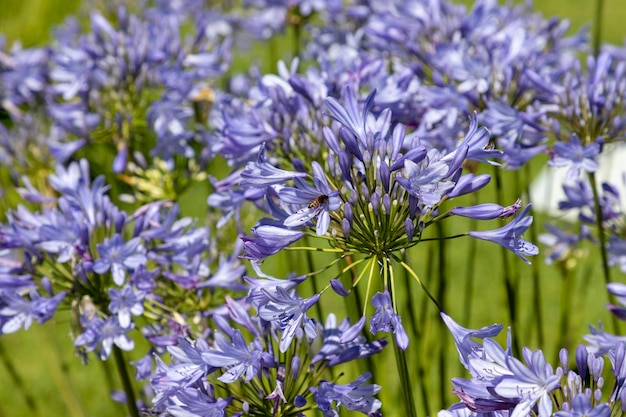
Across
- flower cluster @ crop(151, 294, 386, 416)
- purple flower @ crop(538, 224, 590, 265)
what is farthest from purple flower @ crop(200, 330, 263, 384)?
purple flower @ crop(538, 224, 590, 265)

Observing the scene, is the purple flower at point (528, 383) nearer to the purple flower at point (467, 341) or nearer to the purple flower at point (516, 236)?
the purple flower at point (467, 341)

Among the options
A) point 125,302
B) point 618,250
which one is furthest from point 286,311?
point 618,250

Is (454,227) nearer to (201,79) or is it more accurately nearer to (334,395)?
(201,79)

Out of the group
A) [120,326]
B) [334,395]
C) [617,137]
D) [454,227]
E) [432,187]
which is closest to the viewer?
[432,187]

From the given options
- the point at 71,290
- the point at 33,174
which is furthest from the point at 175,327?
the point at 33,174

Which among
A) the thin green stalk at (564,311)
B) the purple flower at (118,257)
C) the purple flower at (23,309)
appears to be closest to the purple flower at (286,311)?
the purple flower at (118,257)

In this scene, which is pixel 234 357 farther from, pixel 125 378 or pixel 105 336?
pixel 125 378
